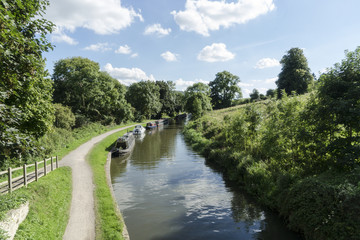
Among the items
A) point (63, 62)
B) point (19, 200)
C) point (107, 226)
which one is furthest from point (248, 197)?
point (63, 62)

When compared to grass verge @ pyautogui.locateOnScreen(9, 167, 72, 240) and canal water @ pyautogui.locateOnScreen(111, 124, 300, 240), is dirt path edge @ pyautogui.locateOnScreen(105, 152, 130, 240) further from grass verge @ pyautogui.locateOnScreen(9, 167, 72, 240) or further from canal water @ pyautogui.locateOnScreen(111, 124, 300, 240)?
grass verge @ pyautogui.locateOnScreen(9, 167, 72, 240)

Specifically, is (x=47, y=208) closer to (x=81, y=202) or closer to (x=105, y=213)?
(x=81, y=202)

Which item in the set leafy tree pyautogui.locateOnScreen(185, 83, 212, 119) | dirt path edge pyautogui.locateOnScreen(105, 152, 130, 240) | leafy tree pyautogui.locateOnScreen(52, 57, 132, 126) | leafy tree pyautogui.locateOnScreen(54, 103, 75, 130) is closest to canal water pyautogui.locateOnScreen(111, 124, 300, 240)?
dirt path edge pyautogui.locateOnScreen(105, 152, 130, 240)

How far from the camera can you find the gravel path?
910 centimetres

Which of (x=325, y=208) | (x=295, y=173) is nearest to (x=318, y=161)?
(x=295, y=173)

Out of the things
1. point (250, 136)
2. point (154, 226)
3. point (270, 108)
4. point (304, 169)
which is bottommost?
point (154, 226)

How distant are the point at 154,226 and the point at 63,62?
133ft

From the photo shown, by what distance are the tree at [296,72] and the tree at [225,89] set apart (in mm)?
22673

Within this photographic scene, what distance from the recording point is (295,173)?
1238 centimetres

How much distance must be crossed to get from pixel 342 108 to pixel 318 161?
3.60 metres

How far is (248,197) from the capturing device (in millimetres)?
14023

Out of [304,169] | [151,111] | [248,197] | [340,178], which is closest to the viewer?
[340,178]

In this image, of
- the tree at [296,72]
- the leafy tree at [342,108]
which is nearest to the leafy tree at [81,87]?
the tree at [296,72]

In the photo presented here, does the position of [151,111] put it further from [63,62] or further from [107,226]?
[107,226]
